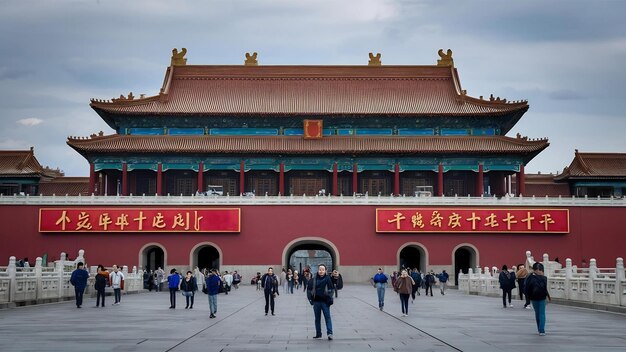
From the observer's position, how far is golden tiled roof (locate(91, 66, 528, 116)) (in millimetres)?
46062

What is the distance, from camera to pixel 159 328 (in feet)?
52.5

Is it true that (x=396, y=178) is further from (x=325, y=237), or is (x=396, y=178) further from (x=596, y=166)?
(x=596, y=166)

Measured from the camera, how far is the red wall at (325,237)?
139 ft

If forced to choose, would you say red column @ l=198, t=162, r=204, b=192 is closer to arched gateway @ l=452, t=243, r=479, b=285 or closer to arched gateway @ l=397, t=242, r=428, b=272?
arched gateway @ l=397, t=242, r=428, b=272

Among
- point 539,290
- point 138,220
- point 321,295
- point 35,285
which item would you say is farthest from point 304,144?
point 321,295

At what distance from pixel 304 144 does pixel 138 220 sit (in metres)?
10.2

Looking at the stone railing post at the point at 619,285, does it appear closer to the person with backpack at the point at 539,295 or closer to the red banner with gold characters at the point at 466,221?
the person with backpack at the point at 539,295

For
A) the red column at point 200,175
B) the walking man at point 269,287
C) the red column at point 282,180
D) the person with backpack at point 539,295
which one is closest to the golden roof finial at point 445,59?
the red column at point 282,180

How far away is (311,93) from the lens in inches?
1908

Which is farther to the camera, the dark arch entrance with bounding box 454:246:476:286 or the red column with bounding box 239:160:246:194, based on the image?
the red column with bounding box 239:160:246:194

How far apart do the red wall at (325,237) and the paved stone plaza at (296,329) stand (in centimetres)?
1880

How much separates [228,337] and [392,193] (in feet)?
106

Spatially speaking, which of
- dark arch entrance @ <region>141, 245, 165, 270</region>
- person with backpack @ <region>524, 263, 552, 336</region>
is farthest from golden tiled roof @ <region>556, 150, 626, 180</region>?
A: person with backpack @ <region>524, 263, 552, 336</region>

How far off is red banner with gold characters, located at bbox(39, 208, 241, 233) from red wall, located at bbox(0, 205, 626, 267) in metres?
0.40
